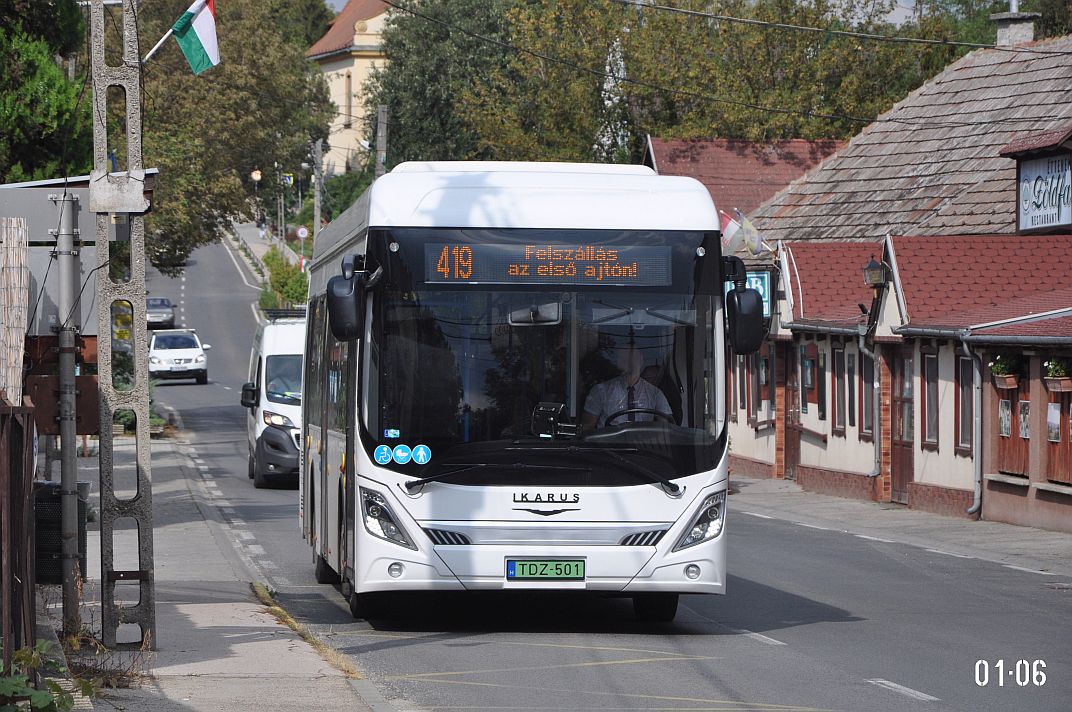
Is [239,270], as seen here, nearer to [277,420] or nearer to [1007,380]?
[277,420]

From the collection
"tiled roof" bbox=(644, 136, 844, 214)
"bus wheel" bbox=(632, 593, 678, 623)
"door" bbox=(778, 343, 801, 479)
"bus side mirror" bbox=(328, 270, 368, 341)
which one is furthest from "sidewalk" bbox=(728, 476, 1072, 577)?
"tiled roof" bbox=(644, 136, 844, 214)

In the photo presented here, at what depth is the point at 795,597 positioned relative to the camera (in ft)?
47.2

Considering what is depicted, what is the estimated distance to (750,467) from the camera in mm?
35250

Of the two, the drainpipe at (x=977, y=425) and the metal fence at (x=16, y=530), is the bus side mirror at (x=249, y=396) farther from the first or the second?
the metal fence at (x=16, y=530)

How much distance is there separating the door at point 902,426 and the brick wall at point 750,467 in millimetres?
6307

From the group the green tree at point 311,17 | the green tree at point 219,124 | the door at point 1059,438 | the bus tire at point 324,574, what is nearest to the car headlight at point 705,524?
the bus tire at point 324,574

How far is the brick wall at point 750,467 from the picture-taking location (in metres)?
34.1

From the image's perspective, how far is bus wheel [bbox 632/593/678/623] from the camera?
481 inches

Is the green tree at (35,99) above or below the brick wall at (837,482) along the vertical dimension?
above

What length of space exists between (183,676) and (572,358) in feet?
10.9

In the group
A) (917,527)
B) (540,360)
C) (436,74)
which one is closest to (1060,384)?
(917,527)

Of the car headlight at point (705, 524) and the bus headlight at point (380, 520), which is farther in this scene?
the car headlight at point (705, 524)

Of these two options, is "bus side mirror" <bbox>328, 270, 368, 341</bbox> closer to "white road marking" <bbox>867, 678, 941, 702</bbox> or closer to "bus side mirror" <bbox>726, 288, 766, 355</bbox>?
"bus side mirror" <bbox>726, 288, 766, 355</bbox>
